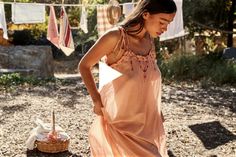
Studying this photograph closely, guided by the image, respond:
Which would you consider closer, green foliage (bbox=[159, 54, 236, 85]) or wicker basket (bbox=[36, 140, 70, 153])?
wicker basket (bbox=[36, 140, 70, 153])

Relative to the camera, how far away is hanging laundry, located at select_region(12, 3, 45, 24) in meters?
6.64

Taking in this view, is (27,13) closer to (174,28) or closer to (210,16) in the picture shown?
(174,28)

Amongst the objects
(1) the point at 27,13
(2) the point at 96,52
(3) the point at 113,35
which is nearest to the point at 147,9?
(3) the point at 113,35

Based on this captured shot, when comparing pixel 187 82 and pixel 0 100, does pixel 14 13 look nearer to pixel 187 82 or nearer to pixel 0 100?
pixel 0 100

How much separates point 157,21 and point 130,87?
A: 1.16 feet

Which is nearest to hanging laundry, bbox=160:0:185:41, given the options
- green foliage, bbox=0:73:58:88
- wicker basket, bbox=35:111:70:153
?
green foliage, bbox=0:73:58:88

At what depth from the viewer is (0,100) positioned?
23.3 feet

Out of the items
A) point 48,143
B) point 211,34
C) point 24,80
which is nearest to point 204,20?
point 211,34

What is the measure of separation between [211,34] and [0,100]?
271 inches

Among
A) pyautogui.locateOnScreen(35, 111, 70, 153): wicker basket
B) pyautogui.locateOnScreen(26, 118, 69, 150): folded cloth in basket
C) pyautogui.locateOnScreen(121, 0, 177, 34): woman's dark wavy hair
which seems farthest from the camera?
pyautogui.locateOnScreen(26, 118, 69, 150): folded cloth in basket

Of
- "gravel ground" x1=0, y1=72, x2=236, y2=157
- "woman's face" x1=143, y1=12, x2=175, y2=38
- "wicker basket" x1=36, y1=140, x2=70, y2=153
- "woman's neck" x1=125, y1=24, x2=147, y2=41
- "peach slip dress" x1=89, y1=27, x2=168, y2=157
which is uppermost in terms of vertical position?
"woman's face" x1=143, y1=12, x2=175, y2=38

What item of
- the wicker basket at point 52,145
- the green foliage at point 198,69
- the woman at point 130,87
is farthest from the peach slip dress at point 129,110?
the green foliage at point 198,69

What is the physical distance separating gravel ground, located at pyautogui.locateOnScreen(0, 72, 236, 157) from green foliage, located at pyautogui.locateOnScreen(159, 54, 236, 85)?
458 millimetres

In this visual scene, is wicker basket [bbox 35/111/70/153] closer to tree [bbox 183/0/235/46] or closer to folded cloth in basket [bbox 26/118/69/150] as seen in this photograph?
folded cloth in basket [bbox 26/118/69/150]
